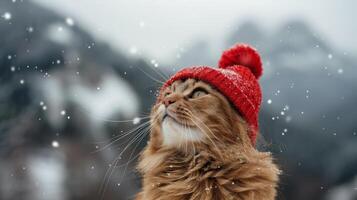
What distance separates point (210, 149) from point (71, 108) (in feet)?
4.40

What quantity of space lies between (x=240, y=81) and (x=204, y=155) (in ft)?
0.76

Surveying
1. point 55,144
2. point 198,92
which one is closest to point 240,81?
point 198,92

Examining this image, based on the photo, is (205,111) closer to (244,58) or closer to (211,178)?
(211,178)

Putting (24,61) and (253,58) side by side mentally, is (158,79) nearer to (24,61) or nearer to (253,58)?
(253,58)

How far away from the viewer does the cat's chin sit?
48.7 inches

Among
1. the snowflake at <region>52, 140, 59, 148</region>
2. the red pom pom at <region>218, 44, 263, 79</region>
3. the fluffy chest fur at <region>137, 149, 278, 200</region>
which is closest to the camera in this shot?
the fluffy chest fur at <region>137, 149, 278, 200</region>

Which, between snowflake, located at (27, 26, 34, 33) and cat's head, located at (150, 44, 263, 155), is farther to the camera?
snowflake, located at (27, 26, 34, 33)

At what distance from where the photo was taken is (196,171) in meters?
1.24

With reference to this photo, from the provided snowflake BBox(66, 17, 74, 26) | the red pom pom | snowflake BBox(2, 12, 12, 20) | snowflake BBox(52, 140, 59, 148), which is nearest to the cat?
the red pom pom

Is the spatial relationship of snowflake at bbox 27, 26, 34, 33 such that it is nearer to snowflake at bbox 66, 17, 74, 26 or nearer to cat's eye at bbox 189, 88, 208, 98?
snowflake at bbox 66, 17, 74, 26

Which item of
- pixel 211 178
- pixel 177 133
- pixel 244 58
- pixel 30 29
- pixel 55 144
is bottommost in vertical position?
pixel 211 178

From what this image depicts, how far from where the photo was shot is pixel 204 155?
1.24 meters

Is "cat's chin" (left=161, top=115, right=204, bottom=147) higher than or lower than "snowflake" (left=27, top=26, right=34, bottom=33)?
lower

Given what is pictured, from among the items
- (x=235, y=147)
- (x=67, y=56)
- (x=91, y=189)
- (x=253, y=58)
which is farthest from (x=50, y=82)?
(x=235, y=147)
